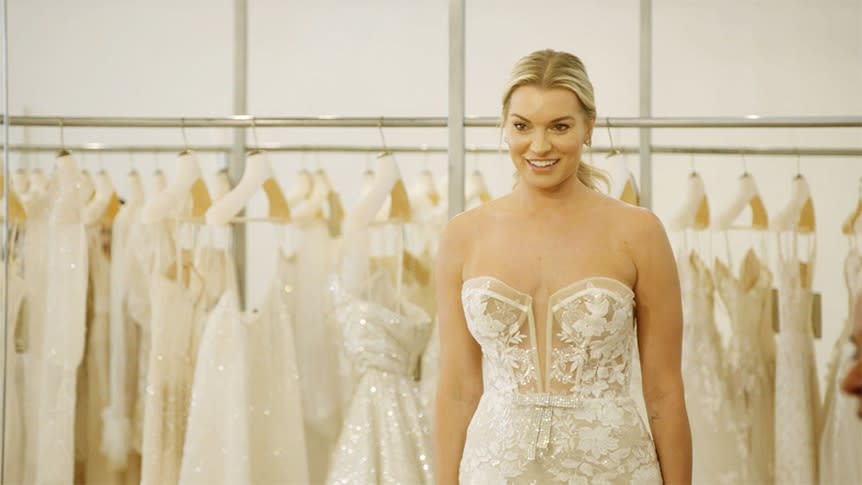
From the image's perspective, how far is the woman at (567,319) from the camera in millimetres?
2127

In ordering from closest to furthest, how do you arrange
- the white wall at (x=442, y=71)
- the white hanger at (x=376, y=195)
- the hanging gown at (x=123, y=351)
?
the white hanger at (x=376, y=195) < the hanging gown at (x=123, y=351) < the white wall at (x=442, y=71)

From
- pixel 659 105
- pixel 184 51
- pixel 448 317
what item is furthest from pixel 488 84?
pixel 448 317

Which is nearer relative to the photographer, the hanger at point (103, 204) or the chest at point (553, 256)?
the chest at point (553, 256)

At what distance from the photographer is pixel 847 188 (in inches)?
161

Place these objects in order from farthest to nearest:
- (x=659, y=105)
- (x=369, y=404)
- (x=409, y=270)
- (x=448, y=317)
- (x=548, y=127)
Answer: (x=659, y=105)
(x=409, y=270)
(x=369, y=404)
(x=448, y=317)
(x=548, y=127)

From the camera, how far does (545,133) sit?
6.99 ft

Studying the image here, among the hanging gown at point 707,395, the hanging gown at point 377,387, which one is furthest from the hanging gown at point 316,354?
the hanging gown at point 707,395

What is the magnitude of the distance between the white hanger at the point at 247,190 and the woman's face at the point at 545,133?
122 cm

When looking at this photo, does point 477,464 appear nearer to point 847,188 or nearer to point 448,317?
point 448,317

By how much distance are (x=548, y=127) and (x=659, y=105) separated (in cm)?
240

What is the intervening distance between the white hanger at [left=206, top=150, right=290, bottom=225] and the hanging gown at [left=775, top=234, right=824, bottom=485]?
144cm

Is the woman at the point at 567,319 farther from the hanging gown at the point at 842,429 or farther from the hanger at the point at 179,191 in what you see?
the hanger at the point at 179,191

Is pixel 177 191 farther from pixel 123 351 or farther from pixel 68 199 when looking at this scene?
pixel 123 351

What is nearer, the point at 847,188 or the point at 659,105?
the point at 847,188
